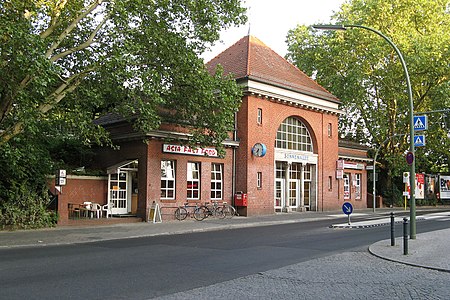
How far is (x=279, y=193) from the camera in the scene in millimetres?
31219

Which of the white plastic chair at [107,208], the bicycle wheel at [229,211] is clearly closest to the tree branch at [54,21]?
the white plastic chair at [107,208]

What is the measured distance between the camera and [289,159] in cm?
3116

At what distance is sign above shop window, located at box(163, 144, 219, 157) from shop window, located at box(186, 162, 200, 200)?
2.32ft

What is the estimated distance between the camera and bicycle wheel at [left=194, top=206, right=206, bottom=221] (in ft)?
80.1

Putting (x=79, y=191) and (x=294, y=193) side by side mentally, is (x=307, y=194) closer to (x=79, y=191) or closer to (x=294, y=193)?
(x=294, y=193)

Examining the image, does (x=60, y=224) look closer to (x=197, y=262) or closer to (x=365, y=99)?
(x=197, y=262)

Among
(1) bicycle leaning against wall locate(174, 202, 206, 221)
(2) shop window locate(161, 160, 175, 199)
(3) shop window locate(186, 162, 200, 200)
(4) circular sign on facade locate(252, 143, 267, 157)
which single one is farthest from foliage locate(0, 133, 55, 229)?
(4) circular sign on facade locate(252, 143, 267, 157)

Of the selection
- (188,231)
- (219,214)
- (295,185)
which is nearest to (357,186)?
(295,185)

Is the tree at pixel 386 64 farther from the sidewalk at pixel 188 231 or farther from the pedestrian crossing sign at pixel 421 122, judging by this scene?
the pedestrian crossing sign at pixel 421 122

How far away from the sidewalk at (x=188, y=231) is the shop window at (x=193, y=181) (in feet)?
6.87

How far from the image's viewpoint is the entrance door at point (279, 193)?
30.9 m

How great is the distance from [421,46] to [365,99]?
7.40 m

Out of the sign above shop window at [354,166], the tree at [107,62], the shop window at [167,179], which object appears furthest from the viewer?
the sign above shop window at [354,166]

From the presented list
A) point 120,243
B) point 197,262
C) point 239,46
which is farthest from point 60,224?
point 239,46
